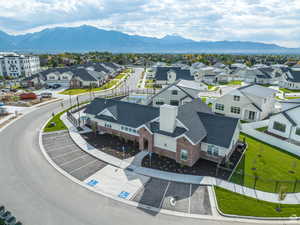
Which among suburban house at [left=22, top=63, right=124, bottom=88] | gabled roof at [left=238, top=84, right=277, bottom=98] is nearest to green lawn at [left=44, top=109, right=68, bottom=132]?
suburban house at [left=22, top=63, right=124, bottom=88]

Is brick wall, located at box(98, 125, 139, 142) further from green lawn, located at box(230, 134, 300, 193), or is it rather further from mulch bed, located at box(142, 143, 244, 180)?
green lawn, located at box(230, 134, 300, 193)

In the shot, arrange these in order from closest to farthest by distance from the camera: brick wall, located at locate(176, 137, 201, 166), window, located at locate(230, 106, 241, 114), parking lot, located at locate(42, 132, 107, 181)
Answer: parking lot, located at locate(42, 132, 107, 181), brick wall, located at locate(176, 137, 201, 166), window, located at locate(230, 106, 241, 114)

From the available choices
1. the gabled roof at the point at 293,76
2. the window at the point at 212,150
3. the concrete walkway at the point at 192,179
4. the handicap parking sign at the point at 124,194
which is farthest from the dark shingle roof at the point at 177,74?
the handicap parking sign at the point at 124,194

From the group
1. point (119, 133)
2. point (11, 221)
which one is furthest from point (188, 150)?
point (11, 221)

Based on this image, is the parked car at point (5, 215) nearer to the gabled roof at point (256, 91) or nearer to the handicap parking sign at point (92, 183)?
the handicap parking sign at point (92, 183)

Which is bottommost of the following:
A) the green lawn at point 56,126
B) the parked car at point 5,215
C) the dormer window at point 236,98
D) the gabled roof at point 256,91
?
the parked car at point 5,215
